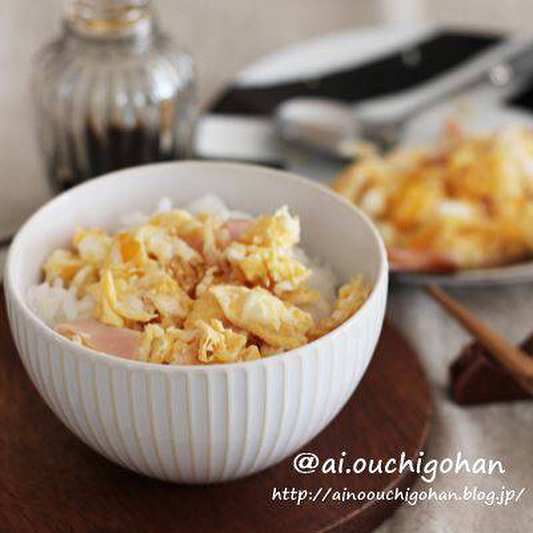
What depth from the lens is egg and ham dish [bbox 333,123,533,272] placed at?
3.55 feet

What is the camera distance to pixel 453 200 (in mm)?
1146

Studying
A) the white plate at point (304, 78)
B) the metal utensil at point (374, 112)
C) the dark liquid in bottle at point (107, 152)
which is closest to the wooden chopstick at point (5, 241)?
the dark liquid in bottle at point (107, 152)

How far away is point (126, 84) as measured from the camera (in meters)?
1.20

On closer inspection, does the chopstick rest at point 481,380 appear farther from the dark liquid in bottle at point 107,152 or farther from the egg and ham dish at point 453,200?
the dark liquid in bottle at point 107,152

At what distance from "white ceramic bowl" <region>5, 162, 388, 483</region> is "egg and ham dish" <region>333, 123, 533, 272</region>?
28 cm

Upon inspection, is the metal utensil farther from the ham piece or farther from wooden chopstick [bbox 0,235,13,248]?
the ham piece

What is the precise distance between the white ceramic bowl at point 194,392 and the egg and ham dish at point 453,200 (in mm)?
282

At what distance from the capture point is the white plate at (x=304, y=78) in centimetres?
130

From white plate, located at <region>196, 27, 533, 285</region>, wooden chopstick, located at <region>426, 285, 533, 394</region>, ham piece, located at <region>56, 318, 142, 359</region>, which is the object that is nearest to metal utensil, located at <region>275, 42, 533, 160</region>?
white plate, located at <region>196, 27, 533, 285</region>

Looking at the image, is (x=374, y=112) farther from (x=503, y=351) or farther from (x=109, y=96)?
(x=503, y=351)

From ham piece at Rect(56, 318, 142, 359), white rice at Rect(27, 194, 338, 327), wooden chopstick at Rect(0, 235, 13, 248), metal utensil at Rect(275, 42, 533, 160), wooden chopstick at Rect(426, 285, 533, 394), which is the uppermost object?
ham piece at Rect(56, 318, 142, 359)

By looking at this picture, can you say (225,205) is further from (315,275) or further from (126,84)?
(126,84)

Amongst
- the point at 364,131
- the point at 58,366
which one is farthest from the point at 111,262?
the point at 364,131

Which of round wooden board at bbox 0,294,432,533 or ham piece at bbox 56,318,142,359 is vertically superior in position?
ham piece at bbox 56,318,142,359
